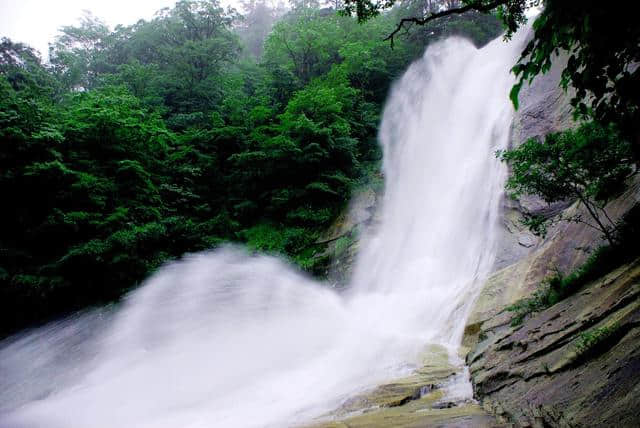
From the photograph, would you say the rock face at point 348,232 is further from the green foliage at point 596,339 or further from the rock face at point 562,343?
the green foliage at point 596,339

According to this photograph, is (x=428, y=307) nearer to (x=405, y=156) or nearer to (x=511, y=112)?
(x=511, y=112)

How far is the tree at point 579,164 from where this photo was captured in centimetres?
446

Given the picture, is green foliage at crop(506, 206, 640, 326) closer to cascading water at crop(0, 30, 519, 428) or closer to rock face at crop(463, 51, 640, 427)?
rock face at crop(463, 51, 640, 427)

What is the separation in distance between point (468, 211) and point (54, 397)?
12.2 metres

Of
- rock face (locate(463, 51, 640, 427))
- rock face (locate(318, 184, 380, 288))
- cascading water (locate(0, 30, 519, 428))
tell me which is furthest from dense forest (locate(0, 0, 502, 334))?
rock face (locate(463, 51, 640, 427))

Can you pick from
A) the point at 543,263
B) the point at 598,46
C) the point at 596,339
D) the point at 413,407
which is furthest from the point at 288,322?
the point at 598,46

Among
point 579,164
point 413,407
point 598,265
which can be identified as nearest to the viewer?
point 413,407

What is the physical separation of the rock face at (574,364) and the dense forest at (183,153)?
959 cm

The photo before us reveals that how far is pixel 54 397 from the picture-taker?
25.0 ft

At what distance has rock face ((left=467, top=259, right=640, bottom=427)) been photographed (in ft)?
9.25

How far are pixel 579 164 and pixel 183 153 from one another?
16.1m

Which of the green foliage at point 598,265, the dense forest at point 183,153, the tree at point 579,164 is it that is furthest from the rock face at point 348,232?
the tree at point 579,164

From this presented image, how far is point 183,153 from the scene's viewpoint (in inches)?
663

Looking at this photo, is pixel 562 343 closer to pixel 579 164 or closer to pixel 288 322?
pixel 579 164
